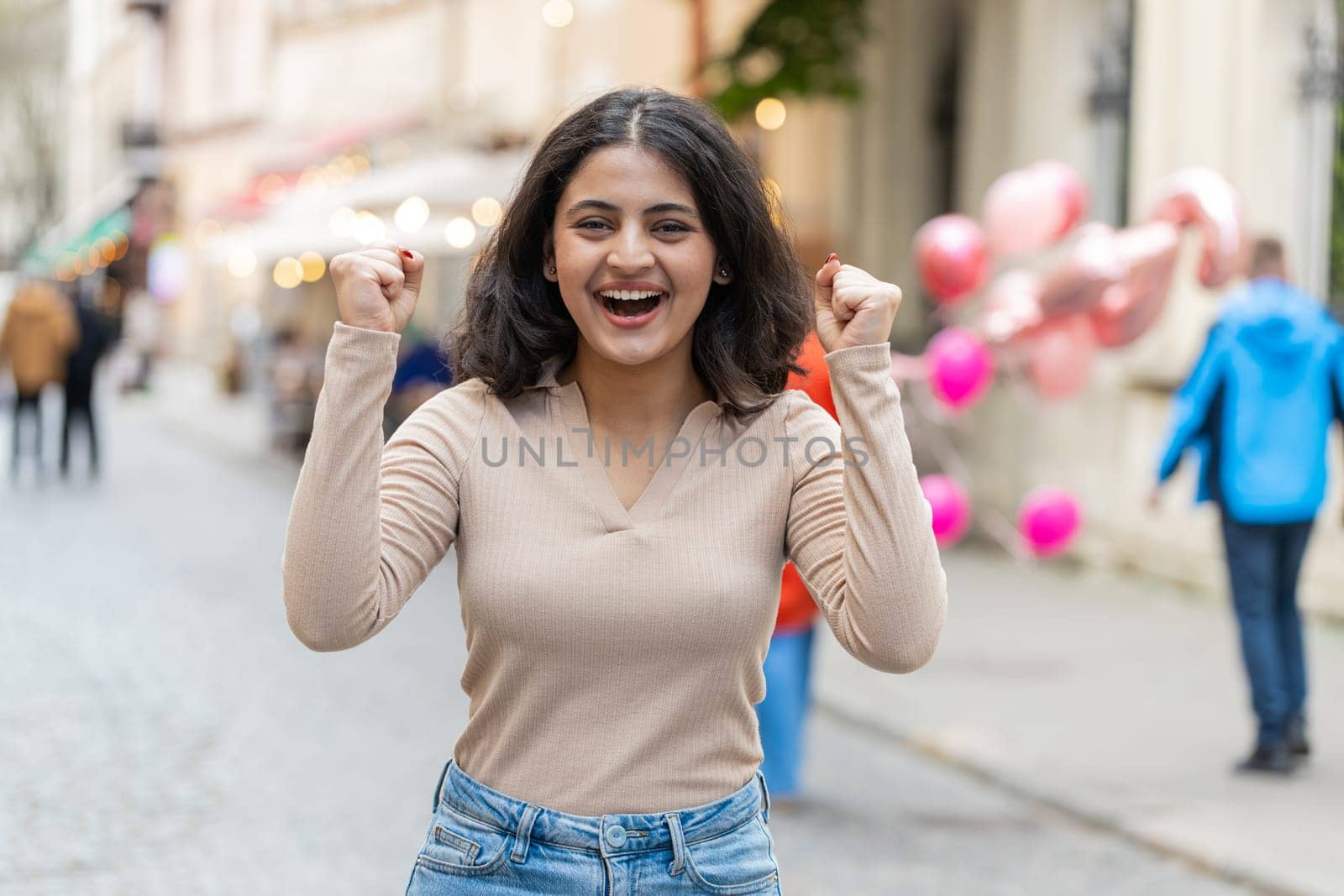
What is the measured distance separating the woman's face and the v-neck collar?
11 cm

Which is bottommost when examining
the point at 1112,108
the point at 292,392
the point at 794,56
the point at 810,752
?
the point at 292,392

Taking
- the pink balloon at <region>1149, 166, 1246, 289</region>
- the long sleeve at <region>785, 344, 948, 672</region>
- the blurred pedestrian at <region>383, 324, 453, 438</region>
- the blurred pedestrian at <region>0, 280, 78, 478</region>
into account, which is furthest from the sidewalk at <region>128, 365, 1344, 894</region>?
the blurred pedestrian at <region>0, 280, 78, 478</region>

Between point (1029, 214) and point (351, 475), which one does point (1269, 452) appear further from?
point (351, 475)

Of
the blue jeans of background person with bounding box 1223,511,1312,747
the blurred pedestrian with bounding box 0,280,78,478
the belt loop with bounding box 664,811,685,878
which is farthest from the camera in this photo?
the blurred pedestrian with bounding box 0,280,78,478

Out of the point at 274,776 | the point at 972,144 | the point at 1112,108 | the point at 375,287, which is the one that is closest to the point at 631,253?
the point at 375,287

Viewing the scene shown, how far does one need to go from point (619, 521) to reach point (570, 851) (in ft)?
1.34

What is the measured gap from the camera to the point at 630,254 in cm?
215

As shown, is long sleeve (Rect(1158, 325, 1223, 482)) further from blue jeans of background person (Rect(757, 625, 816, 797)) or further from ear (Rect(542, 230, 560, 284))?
ear (Rect(542, 230, 560, 284))

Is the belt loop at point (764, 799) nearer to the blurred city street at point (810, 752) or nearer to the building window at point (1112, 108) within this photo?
the blurred city street at point (810, 752)

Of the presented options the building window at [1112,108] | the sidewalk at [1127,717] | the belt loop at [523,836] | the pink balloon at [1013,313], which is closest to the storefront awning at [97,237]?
the building window at [1112,108]

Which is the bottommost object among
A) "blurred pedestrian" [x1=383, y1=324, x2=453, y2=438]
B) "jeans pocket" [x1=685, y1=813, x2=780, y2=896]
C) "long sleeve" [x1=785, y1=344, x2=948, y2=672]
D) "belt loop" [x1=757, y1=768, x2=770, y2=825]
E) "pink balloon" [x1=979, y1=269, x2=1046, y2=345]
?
"blurred pedestrian" [x1=383, y1=324, x2=453, y2=438]

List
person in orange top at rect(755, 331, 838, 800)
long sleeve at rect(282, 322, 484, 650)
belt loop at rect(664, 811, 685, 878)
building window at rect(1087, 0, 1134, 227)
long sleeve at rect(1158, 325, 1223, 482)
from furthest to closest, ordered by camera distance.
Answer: building window at rect(1087, 0, 1134, 227)
long sleeve at rect(1158, 325, 1223, 482)
person in orange top at rect(755, 331, 838, 800)
belt loop at rect(664, 811, 685, 878)
long sleeve at rect(282, 322, 484, 650)

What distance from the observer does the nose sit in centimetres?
215

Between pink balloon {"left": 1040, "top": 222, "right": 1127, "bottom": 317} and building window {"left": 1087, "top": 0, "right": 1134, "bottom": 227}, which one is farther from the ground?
building window {"left": 1087, "top": 0, "right": 1134, "bottom": 227}
